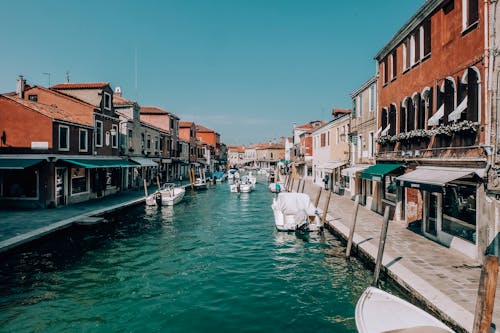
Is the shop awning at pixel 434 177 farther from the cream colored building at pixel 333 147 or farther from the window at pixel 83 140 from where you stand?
the window at pixel 83 140

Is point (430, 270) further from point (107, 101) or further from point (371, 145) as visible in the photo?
point (107, 101)

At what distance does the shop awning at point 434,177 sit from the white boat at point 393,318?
14.0ft

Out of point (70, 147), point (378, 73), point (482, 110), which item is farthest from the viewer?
point (70, 147)

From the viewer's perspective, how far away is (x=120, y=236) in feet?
52.6

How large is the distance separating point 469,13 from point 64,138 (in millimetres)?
21748

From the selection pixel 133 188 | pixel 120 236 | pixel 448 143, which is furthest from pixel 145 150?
pixel 448 143

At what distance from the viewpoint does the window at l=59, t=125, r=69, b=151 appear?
21.1 m

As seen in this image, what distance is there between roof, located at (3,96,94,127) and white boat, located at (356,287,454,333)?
1998 centimetres

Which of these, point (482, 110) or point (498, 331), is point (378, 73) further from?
point (498, 331)

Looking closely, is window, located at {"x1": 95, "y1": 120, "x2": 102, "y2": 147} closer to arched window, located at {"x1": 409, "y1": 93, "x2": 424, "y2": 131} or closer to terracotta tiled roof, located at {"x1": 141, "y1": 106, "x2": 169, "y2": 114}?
terracotta tiled roof, located at {"x1": 141, "y1": 106, "x2": 169, "y2": 114}

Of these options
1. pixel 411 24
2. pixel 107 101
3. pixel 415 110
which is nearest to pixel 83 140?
pixel 107 101

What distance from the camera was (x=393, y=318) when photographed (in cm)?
661

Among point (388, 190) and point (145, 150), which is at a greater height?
point (145, 150)

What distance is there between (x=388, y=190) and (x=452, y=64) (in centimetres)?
819
